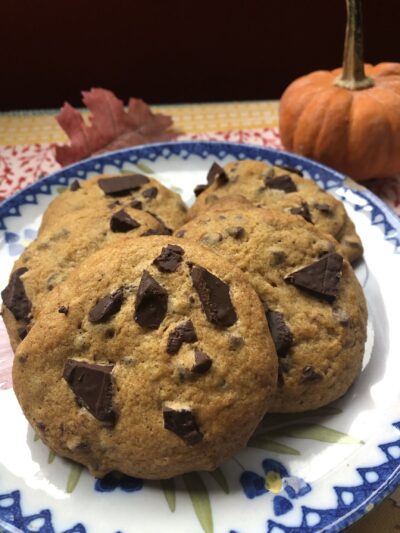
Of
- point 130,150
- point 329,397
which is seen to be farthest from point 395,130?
point 329,397

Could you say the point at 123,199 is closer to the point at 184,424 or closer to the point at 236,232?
the point at 236,232

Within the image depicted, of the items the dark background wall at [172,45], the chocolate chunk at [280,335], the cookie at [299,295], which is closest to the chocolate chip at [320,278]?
the cookie at [299,295]

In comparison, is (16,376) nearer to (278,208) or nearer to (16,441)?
(16,441)

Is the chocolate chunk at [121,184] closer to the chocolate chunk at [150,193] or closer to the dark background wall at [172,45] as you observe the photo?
the chocolate chunk at [150,193]

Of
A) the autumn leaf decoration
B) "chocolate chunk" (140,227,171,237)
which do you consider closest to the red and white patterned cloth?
the autumn leaf decoration

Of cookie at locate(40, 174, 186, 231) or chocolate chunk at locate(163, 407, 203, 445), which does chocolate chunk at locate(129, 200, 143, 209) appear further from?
chocolate chunk at locate(163, 407, 203, 445)
